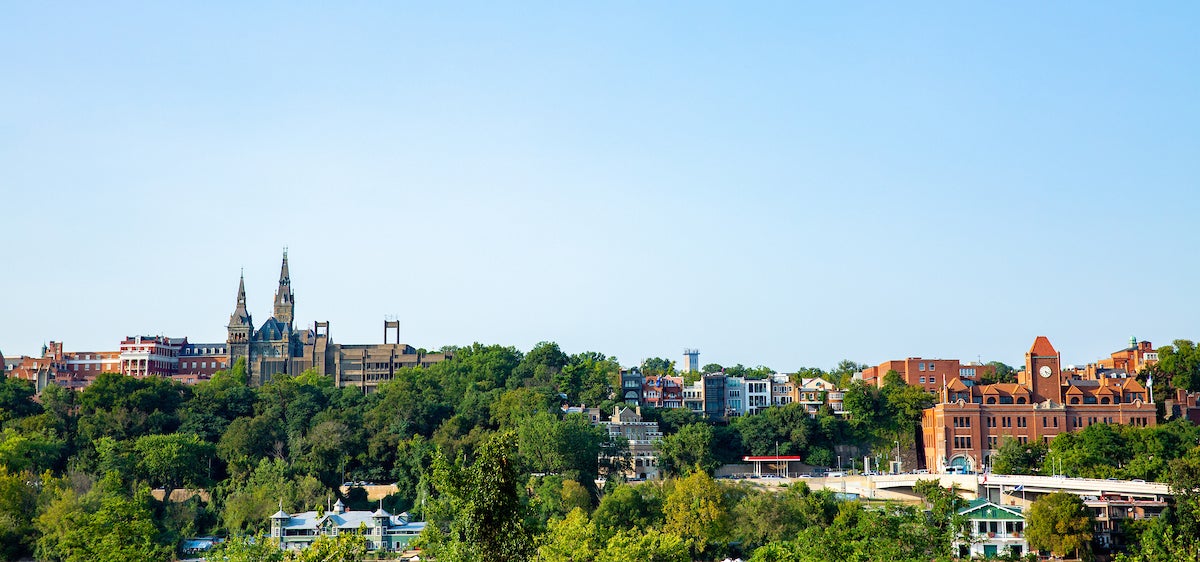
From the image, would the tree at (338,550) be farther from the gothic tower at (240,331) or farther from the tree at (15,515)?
the gothic tower at (240,331)

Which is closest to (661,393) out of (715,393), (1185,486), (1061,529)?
(715,393)

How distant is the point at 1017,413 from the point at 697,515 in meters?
30.6

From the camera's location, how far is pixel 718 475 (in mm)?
87250

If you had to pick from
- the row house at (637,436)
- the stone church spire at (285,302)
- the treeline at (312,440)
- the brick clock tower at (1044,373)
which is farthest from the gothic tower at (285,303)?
the brick clock tower at (1044,373)

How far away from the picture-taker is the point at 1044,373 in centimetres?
9225

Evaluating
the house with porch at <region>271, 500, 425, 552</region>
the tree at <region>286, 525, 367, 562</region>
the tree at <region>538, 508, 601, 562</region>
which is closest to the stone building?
the house with porch at <region>271, 500, 425, 552</region>

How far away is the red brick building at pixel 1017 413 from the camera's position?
88688 millimetres

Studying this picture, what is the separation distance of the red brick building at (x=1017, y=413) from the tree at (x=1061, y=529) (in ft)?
67.2

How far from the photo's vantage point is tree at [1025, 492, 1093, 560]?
213 ft

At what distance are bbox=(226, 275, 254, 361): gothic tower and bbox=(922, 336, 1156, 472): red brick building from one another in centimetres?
5910

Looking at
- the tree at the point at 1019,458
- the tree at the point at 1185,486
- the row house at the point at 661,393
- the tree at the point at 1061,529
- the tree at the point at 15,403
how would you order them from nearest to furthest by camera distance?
1. the tree at the point at 1185,486
2. the tree at the point at 1061,529
3. the tree at the point at 1019,458
4. the tree at the point at 15,403
5. the row house at the point at 661,393

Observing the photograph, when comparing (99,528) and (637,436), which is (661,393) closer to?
(637,436)

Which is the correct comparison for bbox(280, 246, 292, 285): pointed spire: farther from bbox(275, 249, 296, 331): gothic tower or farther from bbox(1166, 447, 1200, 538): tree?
bbox(1166, 447, 1200, 538): tree

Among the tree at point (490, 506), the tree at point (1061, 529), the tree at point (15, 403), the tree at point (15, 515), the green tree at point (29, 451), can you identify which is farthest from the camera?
the tree at point (15, 403)
